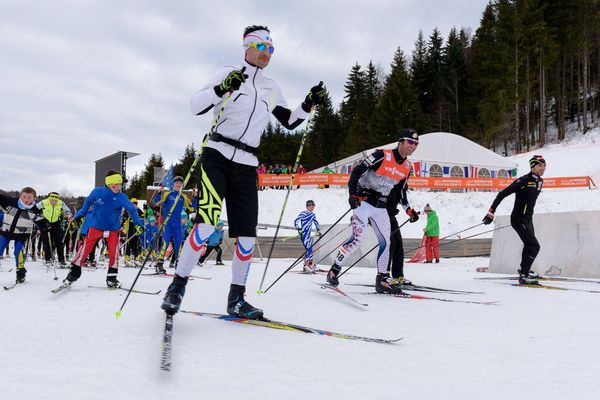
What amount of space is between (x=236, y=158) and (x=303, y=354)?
173 cm

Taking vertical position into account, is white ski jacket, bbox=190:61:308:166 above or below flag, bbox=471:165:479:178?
below

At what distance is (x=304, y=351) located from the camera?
106 inches

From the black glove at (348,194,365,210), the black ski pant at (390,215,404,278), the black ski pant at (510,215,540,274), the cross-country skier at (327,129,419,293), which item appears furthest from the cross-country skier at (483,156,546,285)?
the black glove at (348,194,365,210)

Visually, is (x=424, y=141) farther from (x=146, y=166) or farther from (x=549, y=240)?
(x=146, y=166)

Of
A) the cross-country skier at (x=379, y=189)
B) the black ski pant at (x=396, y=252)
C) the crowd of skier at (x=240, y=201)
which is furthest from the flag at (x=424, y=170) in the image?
the cross-country skier at (x=379, y=189)

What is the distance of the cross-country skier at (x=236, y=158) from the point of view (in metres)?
3.60

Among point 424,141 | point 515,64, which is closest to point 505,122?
point 515,64

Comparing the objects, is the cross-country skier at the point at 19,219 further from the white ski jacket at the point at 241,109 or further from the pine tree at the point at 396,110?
the pine tree at the point at 396,110

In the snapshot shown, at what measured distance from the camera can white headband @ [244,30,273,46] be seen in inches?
155

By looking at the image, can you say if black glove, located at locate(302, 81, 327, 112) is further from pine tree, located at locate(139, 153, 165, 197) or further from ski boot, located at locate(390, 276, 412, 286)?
pine tree, located at locate(139, 153, 165, 197)

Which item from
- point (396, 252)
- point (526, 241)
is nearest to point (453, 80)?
point (526, 241)

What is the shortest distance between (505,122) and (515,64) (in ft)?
18.1

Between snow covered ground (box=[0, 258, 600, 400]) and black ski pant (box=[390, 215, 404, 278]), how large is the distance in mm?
1802

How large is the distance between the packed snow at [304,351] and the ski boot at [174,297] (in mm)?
156
